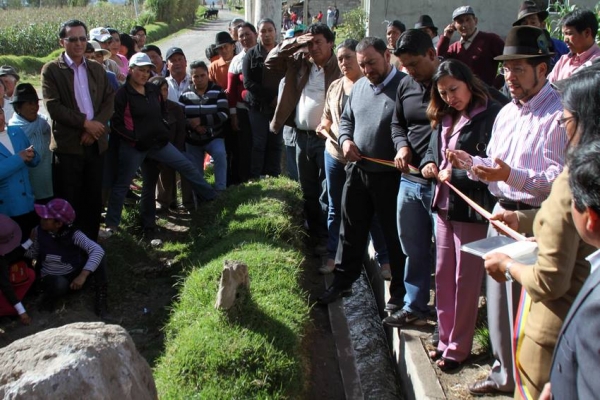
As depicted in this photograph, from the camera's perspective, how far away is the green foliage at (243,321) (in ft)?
12.1

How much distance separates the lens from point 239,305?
164 inches

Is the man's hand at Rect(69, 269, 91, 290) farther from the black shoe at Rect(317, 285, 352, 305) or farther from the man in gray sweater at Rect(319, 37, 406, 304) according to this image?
the man in gray sweater at Rect(319, 37, 406, 304)

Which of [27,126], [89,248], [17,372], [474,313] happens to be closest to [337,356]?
[474,313]

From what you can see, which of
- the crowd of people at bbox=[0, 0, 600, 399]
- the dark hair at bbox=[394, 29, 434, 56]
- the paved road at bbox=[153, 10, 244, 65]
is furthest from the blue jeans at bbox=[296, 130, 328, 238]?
the paved road at bbox=[153, 10, 244, 65]

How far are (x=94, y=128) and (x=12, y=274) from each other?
59.8 inches

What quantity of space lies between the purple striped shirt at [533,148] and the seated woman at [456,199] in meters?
0.32

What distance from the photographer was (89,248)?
5.32 metres

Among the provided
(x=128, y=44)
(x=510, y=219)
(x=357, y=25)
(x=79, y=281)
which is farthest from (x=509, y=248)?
(x=357, y=25)

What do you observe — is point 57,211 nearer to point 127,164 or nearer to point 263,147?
point 127,164

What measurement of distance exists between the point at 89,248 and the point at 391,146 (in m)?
2.72

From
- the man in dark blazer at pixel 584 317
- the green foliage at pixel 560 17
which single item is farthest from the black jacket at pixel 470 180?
the green foliage at pixel 560 17

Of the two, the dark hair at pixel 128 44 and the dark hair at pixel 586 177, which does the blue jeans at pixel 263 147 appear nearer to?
the dark hair at pixel 128 44

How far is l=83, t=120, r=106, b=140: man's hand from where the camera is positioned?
5738mm

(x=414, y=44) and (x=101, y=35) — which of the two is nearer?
(x=414, y=44)
